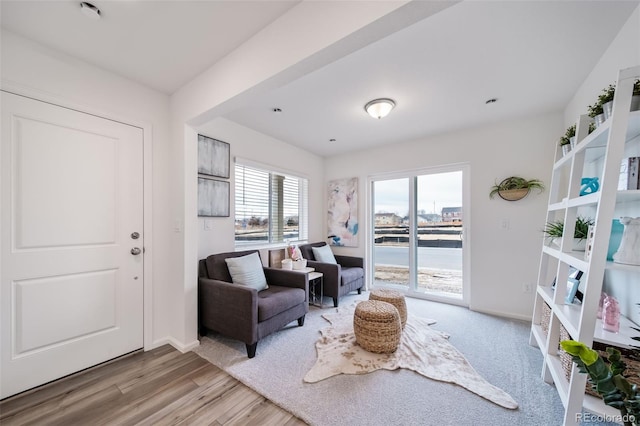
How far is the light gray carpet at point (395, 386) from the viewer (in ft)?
4.90

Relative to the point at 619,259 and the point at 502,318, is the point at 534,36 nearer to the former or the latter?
the point at 619,259

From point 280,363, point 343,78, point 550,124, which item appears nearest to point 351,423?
point 280,363

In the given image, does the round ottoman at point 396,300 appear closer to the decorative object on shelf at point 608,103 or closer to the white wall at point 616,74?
the white wall at point 616,74

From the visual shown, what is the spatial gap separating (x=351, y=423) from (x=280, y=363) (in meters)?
0.78

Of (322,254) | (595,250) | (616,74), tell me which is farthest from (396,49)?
(322,254)

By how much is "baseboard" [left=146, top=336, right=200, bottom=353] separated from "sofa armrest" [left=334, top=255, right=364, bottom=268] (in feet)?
7.85

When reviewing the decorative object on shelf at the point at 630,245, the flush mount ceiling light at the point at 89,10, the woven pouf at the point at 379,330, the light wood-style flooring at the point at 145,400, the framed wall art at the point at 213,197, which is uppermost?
the flush mount ceiling light at the point at 89,10

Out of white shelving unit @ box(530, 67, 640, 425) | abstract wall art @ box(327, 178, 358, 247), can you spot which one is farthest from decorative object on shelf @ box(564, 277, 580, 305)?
abstract wall art @ box(327, 178, 358, 247)

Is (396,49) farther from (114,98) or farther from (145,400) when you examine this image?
(145,400)

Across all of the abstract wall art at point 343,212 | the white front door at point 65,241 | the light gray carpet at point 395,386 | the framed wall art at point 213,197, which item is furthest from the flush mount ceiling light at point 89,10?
the abstract wall art at point 343,212

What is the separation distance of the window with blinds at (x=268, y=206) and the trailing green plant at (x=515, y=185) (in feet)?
9.03

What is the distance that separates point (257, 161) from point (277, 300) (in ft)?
6.28

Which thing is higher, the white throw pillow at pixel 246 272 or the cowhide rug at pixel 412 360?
the white throw pillow at pixel 246 272

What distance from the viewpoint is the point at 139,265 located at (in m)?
2.23
